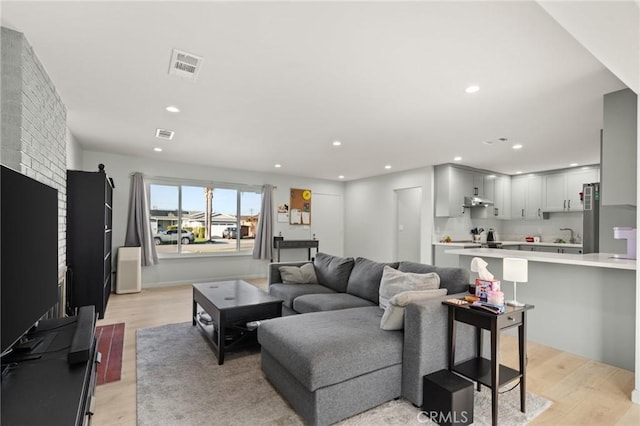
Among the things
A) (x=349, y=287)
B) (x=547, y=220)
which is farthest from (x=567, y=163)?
(x=349, y=287)

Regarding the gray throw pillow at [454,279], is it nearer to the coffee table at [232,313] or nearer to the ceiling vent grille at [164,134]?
the coffee table at [232,313]

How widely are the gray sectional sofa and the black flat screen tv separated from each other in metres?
1.35

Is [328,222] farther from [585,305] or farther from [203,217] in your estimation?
[585,305]

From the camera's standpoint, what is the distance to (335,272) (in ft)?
12.9

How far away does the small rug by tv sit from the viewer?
8.37ft

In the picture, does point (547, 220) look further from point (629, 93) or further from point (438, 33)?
point (438, 33)

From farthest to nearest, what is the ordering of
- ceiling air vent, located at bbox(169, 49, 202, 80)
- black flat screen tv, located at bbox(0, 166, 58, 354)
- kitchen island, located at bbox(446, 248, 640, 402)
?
1. kitchen island, located at bbox(446, 248, 640, 402)
2. ceiling air vent, located at bbox(169, 49, 202, 80)
3. black flat screen tv, located at bbox(0, 166, 58, 354)

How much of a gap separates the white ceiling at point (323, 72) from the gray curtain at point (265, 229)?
2660 millimetres

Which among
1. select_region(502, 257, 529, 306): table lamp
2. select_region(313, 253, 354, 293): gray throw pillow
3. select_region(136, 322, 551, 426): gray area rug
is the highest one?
select_region(502, 257, 529, 306): table lamp

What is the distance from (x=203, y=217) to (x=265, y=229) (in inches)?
53.3

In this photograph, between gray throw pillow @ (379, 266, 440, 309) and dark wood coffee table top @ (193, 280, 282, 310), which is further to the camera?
dark wood coffee table top @ (193, 280, 282, 310)

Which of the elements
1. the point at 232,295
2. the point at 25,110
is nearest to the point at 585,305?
the point at 232,295

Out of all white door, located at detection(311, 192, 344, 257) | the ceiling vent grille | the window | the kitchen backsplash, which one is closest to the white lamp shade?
the kitchen backsplash

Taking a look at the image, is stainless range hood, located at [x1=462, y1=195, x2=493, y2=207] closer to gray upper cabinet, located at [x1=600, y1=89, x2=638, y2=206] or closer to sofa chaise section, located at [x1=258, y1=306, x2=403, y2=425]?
gray upper cabinet, located at [x1=600, y1=89, x2=638, y2=206]
